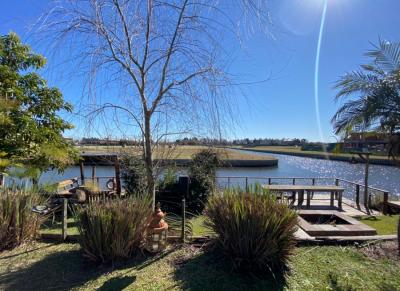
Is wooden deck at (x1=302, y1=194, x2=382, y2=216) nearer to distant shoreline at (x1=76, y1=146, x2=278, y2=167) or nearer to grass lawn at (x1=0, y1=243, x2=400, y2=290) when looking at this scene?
distant shoreline at (x1=76, y1=146, x2=278, y2=167)

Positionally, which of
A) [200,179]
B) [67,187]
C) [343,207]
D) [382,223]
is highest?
[200,179]

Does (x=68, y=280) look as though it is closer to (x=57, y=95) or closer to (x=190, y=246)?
Answer: (x=190, y=246)

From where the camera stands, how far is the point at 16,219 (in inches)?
191

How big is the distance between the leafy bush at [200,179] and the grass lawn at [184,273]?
4.21 meters

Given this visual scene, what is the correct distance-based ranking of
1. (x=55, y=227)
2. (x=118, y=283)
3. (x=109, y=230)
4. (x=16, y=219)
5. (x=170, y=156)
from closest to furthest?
(x=118, y=283), (x=109, y=230), (x=16, y=219), (x=170, y=156), (x=55, y=227)

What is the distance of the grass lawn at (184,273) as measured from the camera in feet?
12.0

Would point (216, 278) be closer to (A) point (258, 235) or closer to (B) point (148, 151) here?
(A) point (258, 235)

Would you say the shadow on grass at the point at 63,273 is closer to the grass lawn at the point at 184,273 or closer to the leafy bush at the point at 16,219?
the grass lawn at the point at 184,273

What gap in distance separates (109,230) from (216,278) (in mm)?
1533

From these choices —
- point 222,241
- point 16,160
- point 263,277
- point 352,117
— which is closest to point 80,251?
point 222,241

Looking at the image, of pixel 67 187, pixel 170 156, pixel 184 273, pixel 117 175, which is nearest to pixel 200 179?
pixel 117 175

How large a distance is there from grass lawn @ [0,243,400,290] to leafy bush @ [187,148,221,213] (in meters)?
4.21

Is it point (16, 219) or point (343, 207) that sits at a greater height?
point (16, 219)

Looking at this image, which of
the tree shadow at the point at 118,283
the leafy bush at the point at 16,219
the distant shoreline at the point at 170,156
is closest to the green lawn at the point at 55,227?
the leafy bush at the point at 16,219
